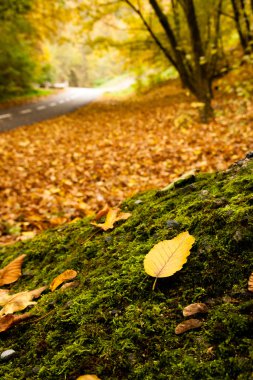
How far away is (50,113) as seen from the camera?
1551cm

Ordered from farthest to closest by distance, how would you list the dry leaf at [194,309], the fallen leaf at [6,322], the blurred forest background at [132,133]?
the blurred forest background at [132,133]
the fallen leaf at [6,322]
the dry leaf at [194,309]

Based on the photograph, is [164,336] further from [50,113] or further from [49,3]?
[49,3]

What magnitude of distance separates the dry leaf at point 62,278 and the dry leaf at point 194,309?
663 mm

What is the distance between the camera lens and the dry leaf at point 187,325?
1088mm

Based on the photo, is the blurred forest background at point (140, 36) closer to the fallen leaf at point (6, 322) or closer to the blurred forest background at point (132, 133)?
the blurred forest background at point (132, 133)

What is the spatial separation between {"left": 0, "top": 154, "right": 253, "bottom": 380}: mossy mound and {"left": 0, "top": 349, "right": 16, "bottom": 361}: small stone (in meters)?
0.02

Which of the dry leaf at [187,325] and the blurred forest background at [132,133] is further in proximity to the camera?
the blurred forest background at [132,133]

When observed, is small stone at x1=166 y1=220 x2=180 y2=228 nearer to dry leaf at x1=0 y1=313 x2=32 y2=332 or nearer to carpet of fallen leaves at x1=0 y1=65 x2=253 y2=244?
dry leaf at x1=0 y1=313 x2=32 y2=332

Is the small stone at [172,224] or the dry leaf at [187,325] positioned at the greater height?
the small stone at [172,224]

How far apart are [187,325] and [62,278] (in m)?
0.74

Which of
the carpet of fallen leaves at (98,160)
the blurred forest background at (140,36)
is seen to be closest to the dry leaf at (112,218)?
the carpet of fallen leaves at (98,160)

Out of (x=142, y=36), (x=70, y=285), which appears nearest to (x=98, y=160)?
(x=70, y=285)

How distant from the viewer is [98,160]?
6848mm

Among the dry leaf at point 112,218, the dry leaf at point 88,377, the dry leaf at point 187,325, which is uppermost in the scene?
the dry leaf at point 112,218
